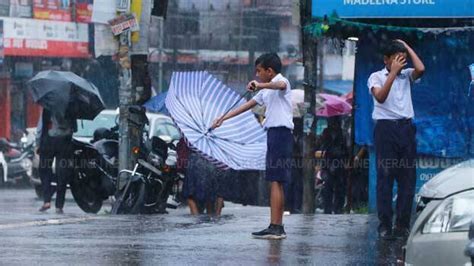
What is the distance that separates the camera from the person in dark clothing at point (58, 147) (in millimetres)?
16703

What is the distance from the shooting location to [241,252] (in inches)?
372

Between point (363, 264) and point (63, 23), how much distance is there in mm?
27987

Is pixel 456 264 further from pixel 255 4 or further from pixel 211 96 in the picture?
pixel 255 4

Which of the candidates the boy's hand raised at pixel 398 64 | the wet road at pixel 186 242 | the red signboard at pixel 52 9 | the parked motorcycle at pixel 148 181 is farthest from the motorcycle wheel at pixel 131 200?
the red signboard at pixel 52 9

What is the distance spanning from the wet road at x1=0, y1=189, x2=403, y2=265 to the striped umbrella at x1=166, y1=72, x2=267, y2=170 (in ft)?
5.30

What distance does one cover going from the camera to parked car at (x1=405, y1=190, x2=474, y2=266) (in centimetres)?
655

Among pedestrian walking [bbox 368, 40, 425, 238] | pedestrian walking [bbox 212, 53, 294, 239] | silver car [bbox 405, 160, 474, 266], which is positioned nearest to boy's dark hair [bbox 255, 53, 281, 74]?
pedestrian walking [bbox 212, 53, 294, 239]

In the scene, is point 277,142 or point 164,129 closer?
point 277,142

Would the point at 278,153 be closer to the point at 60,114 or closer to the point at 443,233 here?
the point at 443,233

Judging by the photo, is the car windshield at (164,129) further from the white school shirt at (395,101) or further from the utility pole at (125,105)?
the white school shirt at (395,101)

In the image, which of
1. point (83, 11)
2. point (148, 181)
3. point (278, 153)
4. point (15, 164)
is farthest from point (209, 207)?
point (83, 11)

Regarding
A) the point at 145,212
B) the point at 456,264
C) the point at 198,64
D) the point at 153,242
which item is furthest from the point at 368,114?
the point at 198,64

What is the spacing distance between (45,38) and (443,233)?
97.0 ft

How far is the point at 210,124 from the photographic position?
1420 centimetres
